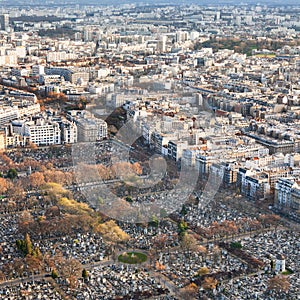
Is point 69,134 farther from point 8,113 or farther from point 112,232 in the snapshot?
point 112,232

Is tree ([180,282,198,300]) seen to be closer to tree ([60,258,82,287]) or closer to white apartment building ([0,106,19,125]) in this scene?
tree ([60,258,82,287])

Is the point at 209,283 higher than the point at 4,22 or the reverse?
higher

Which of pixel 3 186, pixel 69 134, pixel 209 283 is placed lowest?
pixel 69 134

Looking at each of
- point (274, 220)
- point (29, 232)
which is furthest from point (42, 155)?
point (274, 220)

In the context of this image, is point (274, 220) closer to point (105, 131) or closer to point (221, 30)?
point (105, 131)

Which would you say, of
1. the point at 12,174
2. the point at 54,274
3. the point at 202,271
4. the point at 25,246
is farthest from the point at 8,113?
the point at 202,271

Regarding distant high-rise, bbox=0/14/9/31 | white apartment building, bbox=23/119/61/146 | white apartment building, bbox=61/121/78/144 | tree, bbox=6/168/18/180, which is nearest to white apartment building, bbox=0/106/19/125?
white apartment building, bbox=23/119/61/146

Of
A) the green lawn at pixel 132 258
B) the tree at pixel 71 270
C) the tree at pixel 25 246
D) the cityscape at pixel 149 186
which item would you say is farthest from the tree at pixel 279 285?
A: the tree at pixel 25 246
